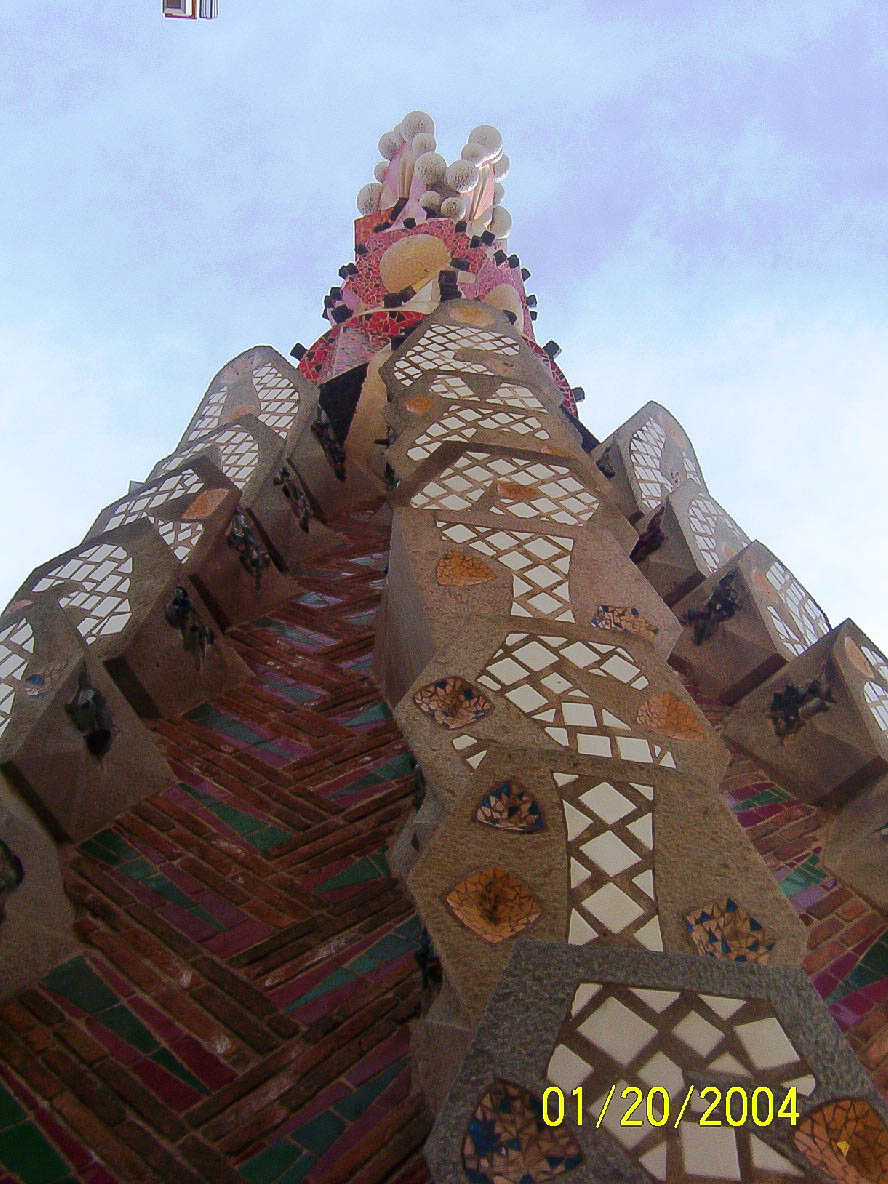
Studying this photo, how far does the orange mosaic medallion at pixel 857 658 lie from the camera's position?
17.1ft

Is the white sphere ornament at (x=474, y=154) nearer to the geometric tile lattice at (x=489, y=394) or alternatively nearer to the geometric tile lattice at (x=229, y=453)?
the geometric tile lattice at (x=229, y=453)

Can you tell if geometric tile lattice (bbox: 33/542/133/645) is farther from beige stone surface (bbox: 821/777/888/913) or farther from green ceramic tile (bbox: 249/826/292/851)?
beige stone surface (bbox: 821/777/888/913)

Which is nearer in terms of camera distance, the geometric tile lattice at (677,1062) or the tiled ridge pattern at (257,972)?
the geometric tile lattice at (677,1062)

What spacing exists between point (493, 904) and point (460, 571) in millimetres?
1963

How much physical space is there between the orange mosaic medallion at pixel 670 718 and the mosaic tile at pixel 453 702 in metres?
0.59

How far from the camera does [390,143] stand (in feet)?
45.2

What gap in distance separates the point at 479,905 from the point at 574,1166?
2.70 ft

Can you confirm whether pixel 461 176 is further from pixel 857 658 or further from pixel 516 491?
pixel 857 658

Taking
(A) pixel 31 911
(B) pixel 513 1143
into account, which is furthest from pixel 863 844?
(A) pixel 31 911

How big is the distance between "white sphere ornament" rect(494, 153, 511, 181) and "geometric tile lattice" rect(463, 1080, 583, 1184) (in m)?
13.2

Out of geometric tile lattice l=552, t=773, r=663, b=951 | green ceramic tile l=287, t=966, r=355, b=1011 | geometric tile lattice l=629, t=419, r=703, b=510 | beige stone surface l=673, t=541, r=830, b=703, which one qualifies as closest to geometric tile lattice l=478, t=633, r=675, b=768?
geometric tile lattice l=552, t=773, r=663, b=951

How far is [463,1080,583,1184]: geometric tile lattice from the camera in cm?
186

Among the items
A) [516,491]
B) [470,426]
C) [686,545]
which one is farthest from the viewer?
[686,545]
